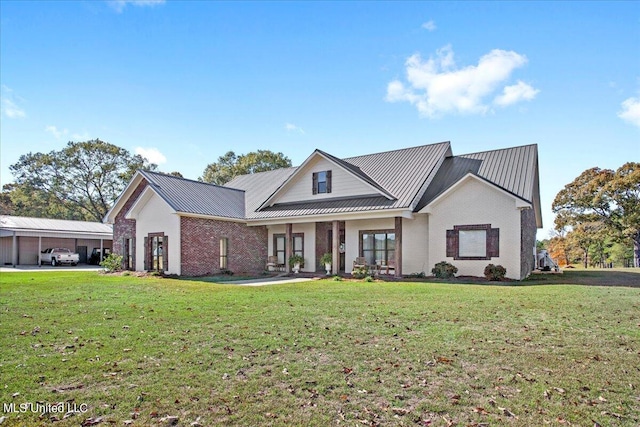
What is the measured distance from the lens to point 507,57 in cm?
1435

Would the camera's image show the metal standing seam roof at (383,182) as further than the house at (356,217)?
Yes

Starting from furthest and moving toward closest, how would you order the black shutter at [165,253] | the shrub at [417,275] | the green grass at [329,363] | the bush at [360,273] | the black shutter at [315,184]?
1. the black shutter at [315,184]
2. the black shutter at [165,253]
3. the bush at [360,273]
4. the shrub at [417,275]
5. the green grass at [329,363]

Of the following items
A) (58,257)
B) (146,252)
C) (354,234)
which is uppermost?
(354,234)

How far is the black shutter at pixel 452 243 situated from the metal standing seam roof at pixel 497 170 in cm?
181

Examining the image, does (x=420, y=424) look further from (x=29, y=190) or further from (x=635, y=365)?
(x=29, y=190)

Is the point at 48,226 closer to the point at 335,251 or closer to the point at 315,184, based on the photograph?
the point at 315,184

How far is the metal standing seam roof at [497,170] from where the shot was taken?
1881 centimetres

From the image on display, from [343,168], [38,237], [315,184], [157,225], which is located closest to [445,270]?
[343,168]

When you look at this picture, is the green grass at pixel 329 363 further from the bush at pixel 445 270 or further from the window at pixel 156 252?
the window at pixel 156 252

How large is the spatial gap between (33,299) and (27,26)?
7538 millimetres

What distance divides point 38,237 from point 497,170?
3490 cm

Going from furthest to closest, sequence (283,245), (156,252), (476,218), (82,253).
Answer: (82,253)
(283,245)
(156,252)
(476,218)

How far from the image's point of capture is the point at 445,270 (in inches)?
709

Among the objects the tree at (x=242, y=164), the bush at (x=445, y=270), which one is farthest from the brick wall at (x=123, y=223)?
the tree at (x=242, y=164)
